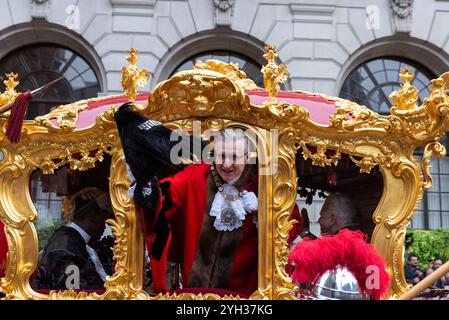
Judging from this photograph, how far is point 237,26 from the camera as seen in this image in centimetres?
1603

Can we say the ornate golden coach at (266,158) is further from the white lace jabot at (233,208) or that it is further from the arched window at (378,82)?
the arched window at (378,82)

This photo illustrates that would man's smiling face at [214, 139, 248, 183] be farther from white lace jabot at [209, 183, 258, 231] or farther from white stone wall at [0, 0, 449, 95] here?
white stone wall at [0, 0, 449, 95]

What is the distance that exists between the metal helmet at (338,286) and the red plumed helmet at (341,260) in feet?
0.12

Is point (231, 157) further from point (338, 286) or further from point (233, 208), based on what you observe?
point (338, 286)

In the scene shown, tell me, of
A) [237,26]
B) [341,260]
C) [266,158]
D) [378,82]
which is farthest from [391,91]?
[341,260]

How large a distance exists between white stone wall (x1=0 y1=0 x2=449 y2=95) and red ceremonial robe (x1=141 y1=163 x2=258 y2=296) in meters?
9.60

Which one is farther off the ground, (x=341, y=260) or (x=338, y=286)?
(x=341, y=260)

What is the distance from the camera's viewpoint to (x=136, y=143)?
585cm

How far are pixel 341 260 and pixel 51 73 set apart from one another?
492 inches

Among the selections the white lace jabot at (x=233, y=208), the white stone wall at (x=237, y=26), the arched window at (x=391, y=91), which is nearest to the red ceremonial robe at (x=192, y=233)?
the white lace jabot at (x=233, y=208)

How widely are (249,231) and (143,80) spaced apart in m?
1.65

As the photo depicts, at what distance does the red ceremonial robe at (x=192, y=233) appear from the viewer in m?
6.34
